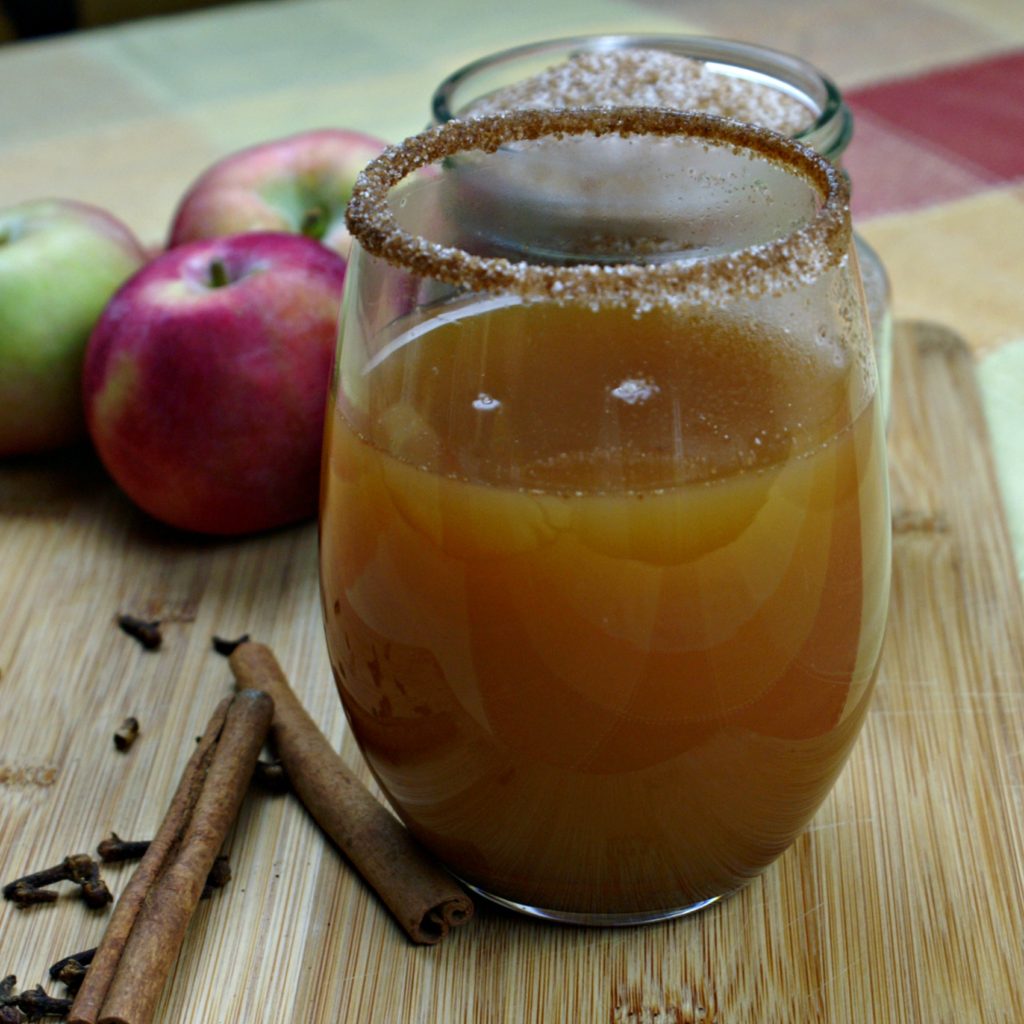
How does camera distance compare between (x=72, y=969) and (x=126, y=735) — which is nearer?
(x=72, y=969)

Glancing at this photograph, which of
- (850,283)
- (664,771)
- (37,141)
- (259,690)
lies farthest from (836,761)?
(37,141)

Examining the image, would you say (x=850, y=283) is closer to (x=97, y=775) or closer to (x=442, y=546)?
(x=442, y=546)

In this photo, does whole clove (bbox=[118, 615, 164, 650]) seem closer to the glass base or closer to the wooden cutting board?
the wooden cutting board

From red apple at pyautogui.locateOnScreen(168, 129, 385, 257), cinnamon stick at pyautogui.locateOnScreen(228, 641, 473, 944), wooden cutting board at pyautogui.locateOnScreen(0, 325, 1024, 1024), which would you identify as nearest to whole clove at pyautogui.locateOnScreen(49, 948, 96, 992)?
wooden cutting board at pyautogui.locateOnScreen(0, 325, 1024, 1024)

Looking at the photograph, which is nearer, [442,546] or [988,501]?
[442,546]

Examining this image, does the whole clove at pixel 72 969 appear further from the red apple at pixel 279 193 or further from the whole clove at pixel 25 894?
the red apple at pixel 279 193

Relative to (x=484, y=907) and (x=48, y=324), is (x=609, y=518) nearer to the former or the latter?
(x=484, y=907)

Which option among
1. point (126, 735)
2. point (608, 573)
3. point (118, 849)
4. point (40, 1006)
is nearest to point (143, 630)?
point (126, 735)
